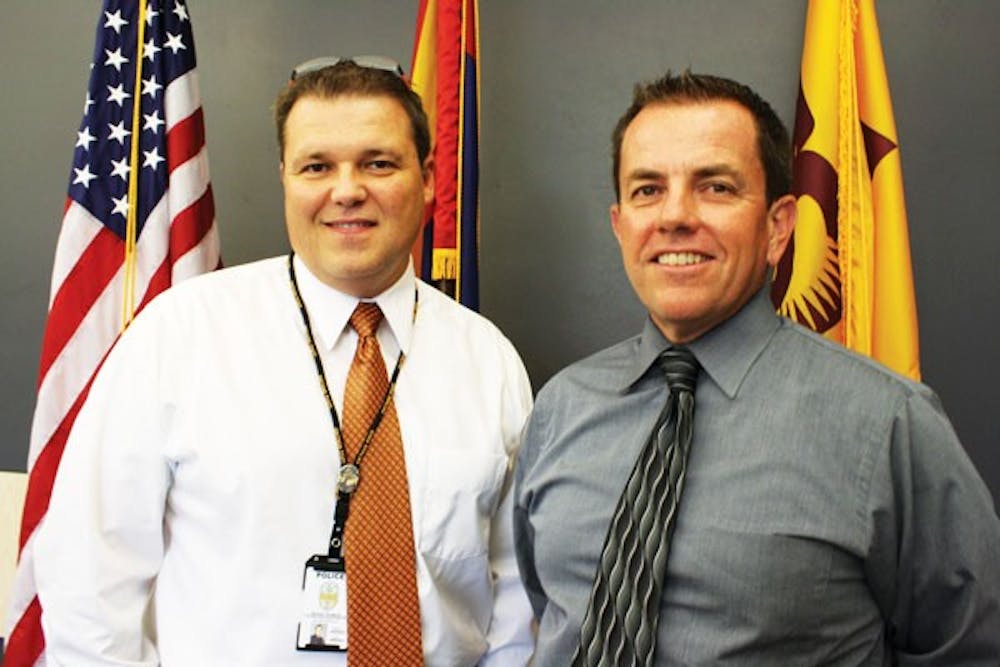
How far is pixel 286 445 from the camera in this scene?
1.44 meters

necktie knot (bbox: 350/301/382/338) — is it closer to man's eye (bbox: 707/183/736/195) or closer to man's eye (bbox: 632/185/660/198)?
man's eye (bbox: 632/185/660/198)

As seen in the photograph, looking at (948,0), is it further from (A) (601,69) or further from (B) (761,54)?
(A) (601,69)

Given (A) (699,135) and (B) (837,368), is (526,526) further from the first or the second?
(A) (699,135)

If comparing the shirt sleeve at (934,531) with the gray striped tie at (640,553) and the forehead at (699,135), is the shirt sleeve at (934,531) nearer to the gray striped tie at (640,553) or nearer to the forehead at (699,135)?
the gray striped tie at (640,553)

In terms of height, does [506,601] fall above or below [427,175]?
below

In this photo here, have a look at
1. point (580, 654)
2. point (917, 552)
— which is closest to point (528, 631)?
point (580, 654)

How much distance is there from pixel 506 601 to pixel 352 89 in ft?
3.06

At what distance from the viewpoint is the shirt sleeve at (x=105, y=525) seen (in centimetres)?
141

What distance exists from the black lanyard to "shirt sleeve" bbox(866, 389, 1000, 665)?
2.49 feet

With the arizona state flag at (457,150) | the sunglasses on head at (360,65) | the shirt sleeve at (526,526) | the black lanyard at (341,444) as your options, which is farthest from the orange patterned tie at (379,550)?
the arizona state flag at (457,150)

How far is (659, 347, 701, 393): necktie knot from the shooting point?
1.32 m

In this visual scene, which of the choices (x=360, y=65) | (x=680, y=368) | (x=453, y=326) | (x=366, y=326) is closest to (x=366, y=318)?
(x=366, y=326)

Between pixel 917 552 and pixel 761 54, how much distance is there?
5.27ft

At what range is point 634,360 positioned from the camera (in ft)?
4.78
